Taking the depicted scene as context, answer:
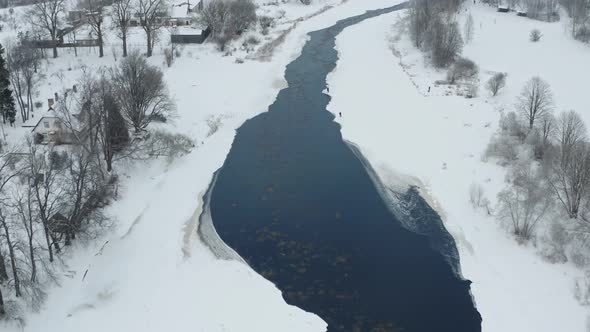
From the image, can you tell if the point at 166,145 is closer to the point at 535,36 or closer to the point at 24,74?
the point at 24,74

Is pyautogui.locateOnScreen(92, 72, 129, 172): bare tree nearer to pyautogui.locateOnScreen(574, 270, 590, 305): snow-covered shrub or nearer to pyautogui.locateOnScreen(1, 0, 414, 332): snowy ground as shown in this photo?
pyautogui.locateOnScreen(1, 0, 414, 332): snowy ground

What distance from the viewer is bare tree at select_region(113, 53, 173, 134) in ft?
147

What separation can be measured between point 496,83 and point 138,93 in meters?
31.9

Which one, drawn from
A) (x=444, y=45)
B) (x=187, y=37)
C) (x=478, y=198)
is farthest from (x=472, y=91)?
(x=187, y=37)

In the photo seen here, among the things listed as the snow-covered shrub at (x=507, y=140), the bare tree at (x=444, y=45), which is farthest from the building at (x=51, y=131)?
the bare tree at (x=444, y=45)

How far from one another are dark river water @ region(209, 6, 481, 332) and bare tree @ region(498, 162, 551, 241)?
3.89 meters

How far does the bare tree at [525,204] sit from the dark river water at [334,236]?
12.8 feet

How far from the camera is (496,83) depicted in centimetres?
5438

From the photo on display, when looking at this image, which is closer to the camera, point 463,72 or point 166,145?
point 166,145

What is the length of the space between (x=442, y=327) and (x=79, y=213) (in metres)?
20.3

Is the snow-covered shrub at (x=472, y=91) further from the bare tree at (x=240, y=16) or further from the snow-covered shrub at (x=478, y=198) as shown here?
the bare tree at (x=240, y=16)

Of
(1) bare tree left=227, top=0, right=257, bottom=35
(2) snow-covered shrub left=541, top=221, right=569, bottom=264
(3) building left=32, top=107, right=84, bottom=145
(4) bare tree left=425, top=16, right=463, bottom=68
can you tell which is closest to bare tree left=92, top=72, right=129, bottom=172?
(3) building left=32, top=107, right=84, bottom=145

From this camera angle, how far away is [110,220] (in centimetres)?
3500

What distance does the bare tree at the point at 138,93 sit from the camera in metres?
44.9
